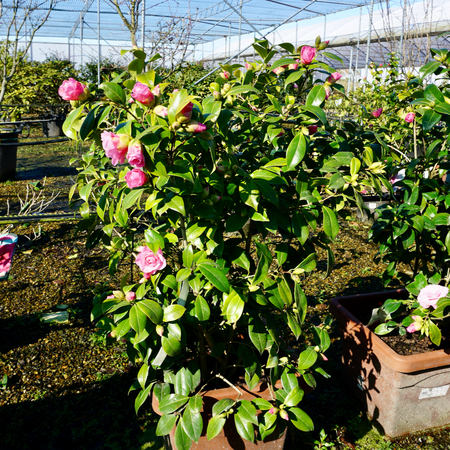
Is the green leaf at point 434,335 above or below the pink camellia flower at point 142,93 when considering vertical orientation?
below

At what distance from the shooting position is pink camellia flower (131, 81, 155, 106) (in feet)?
3.31

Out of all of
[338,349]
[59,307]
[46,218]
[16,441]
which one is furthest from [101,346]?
[338,349]

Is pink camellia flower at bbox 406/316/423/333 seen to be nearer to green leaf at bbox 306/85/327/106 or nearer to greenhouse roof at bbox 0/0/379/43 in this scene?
green leaf at bbox 306/85/327/106

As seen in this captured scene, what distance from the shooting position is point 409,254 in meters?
1.96

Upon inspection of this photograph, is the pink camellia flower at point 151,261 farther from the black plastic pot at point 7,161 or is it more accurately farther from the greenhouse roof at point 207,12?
the greenhouse roof at point 207,12

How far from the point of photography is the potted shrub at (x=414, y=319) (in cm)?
167

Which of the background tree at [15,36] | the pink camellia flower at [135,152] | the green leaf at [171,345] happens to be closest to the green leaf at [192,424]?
the green leaf at [171,345]

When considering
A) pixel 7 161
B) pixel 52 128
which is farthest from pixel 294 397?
pixel 52 128

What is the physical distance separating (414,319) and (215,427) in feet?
2.97

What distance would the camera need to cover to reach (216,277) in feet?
3.75

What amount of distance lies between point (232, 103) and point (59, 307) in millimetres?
1891

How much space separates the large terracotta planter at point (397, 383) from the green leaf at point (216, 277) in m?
0.94

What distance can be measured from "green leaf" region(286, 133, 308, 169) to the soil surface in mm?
828

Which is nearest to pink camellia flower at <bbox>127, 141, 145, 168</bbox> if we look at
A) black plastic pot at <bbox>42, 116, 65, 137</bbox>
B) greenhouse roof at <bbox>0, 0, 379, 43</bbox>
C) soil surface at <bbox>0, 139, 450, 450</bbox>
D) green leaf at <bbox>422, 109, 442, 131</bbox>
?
soil surface at <bbox>0, 139, 450, 450</bbox>
